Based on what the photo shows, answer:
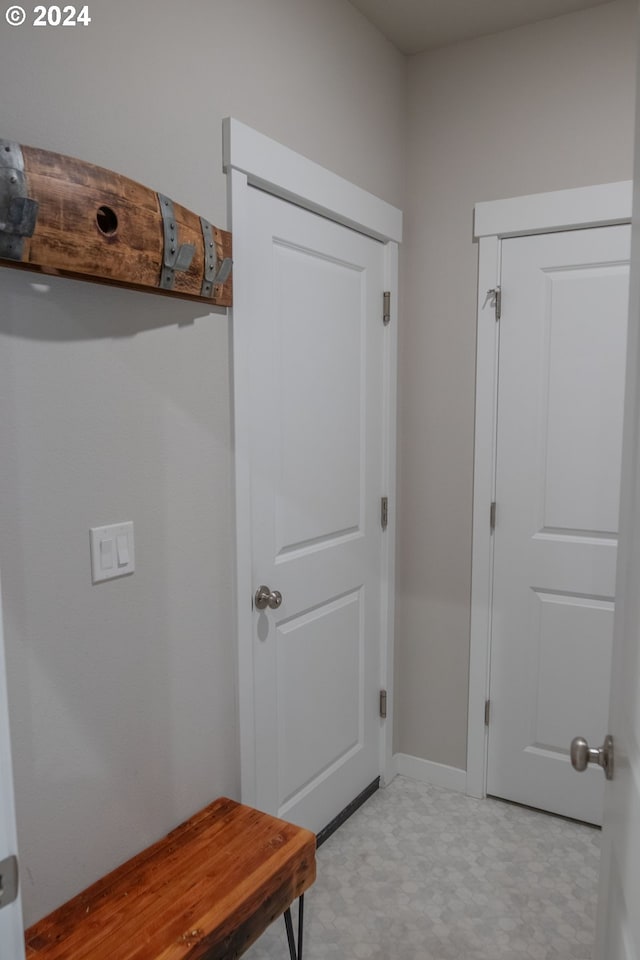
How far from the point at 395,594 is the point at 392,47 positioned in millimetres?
1951

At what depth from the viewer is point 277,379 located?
1.94 meters

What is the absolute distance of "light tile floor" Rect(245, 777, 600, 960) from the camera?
6.10 feet

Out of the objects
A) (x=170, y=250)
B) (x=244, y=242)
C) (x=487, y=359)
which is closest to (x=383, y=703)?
(x=487, y=359)

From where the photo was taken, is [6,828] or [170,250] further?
[170,250]

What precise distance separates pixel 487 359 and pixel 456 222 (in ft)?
1.64

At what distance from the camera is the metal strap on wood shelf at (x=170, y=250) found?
1403 mm

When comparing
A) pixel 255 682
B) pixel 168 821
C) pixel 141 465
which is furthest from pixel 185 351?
pixel 168 821

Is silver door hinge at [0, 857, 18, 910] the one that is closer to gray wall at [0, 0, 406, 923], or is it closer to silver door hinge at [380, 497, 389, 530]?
gray wall at [0, 0, 406, 923]

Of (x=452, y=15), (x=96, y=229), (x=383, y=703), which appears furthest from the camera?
(x=383, y=703)

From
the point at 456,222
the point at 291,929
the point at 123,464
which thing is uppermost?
the point at 456,222

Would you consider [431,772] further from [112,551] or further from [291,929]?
[112,551]

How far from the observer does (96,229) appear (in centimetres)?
125

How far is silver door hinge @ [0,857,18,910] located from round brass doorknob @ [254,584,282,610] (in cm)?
109

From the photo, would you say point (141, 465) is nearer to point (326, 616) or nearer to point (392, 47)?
point (326, 616)
